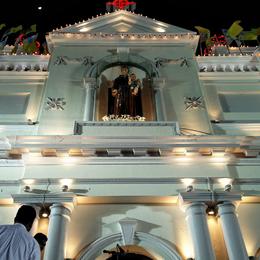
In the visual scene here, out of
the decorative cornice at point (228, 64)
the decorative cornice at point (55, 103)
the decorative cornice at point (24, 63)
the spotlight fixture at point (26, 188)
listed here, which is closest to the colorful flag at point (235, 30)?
the decorative cornice at point (228, 64)

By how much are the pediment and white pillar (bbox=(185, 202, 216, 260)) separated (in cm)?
881

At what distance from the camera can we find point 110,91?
617 inches

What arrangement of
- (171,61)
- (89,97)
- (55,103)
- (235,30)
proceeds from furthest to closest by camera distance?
(235,30) < (171,61) < (89,97) < (55,103)

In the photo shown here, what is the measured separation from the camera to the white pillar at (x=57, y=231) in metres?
9.70

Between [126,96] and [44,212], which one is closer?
[44,212]

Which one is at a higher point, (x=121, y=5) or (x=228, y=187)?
(x=121, y=5)

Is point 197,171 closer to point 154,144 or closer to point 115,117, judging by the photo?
point 154,144

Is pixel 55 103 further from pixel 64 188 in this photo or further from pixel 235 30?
pixel 235 30

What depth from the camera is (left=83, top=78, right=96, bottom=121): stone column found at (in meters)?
13.6

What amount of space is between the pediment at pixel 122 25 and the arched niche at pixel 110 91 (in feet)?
7.04

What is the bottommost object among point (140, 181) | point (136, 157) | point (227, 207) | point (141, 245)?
point (141, 245)

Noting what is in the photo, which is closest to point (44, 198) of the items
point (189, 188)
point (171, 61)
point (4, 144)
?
point (4, 144)

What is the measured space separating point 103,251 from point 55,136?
3.38 metres

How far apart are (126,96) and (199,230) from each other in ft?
19.5
